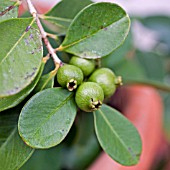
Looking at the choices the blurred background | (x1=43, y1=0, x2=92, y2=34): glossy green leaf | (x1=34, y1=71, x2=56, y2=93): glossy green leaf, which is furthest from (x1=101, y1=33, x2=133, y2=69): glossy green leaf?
(x1=34, y1=71, x2=56, y2=93): glossy green leaf

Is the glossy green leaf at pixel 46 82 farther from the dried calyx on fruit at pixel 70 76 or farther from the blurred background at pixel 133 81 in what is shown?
the blurred background at pixel 133 81

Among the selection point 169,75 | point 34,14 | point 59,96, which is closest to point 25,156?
point 59,96

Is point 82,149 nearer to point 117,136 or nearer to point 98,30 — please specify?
point 117,136

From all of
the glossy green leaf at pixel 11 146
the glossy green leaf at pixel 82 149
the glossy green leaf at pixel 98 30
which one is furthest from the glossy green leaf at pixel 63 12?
the glossy green leaf at pixel 82 149

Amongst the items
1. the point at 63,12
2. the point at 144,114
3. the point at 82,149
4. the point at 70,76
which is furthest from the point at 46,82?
the point at 144,114

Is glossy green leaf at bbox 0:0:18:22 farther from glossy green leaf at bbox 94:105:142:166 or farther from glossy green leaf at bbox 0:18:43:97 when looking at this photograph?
glossy green leaf at bbox 94:105:142:166

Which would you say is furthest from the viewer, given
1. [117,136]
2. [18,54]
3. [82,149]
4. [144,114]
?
[144,114]
